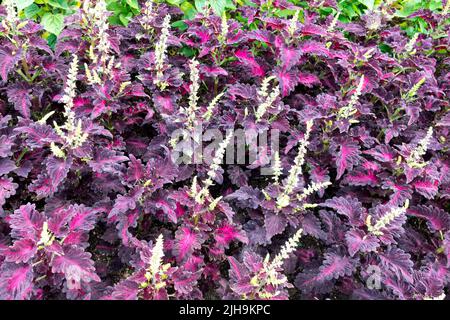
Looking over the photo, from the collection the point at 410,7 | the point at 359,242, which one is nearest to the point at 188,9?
the point at 410,7

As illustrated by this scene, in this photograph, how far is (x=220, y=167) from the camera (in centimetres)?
286

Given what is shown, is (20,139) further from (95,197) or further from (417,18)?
(417,18)

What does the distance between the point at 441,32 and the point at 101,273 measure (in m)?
3.43

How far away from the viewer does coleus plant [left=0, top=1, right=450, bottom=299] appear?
8.13 feet

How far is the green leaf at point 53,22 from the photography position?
3.56 meters

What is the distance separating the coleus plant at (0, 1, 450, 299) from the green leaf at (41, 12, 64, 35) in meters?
0.15

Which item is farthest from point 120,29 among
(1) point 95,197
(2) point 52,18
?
(1) point 95,197

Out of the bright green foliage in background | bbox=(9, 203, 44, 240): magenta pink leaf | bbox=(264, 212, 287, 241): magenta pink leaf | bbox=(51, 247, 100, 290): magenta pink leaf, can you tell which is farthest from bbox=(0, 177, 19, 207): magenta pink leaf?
bbox=(264, 212, 287, 241): magenta pink leaf

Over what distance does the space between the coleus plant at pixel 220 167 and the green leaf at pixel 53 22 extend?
15 cm

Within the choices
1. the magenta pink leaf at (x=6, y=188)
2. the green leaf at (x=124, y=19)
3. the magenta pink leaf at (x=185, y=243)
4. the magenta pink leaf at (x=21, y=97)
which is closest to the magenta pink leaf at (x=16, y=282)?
the magenta pink leaf at (x=6, y=188)

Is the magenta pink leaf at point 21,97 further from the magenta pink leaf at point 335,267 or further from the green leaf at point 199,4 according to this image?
the magenta pink leaf at point 335,267

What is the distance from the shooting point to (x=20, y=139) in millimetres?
2969

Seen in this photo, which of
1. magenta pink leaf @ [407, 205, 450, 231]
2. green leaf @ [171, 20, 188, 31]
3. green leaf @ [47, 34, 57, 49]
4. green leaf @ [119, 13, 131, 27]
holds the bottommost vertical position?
magenta pink leaf @ [407, 205, 450, 231]

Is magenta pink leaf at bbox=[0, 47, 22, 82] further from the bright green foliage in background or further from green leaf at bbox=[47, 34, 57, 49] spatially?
green leaf at bbox=[47, 34, 57, 49]
